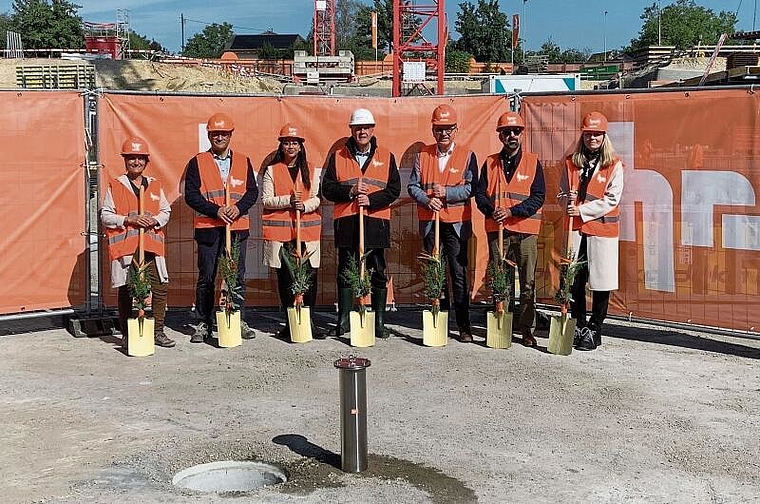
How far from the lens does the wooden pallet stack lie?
43.6 m

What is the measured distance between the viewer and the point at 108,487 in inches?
208

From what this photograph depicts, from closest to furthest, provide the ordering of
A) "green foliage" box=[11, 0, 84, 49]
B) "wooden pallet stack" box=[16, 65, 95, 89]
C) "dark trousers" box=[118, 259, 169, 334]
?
"dark trousers" box=[118, 259, 169, 334] → "wooden pallet stack" box=[16, 65, 95, 89] → "green foliage" box=[11, 0, 84, 49]

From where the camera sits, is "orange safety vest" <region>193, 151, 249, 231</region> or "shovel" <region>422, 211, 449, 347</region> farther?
"orange safety vest" <region>193, 151, 249, 231</region>

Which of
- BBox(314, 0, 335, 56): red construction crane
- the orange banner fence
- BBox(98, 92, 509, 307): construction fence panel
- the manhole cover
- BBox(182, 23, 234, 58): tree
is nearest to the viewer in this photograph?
the manhole cover

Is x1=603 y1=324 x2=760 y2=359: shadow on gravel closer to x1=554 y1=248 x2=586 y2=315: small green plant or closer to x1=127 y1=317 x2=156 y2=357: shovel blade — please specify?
x1=554 y1=248 x2=586 y2=315: small green plant

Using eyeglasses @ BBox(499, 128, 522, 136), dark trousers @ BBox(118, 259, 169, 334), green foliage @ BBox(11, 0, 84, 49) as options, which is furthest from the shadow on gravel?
green foliage @ BBox(11, 0, 84, 49)

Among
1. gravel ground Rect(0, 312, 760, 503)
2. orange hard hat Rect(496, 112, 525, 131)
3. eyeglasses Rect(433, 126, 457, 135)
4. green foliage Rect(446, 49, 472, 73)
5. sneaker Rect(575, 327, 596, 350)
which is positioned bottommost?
gravel ground Rect(0, 312, 760, 503)

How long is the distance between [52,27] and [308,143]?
80.2m

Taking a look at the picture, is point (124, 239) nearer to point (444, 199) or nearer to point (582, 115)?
point (444, 199)

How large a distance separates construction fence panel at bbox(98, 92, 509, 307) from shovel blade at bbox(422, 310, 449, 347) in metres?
1.31

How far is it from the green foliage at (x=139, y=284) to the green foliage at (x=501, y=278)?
10.6 feet

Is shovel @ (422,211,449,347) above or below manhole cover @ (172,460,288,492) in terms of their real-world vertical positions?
above

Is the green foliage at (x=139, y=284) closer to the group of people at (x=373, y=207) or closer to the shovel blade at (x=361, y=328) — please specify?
the group of people at (x=373, y=207)

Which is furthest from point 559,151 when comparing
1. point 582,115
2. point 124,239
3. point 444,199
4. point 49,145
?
point 49,145
